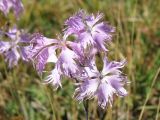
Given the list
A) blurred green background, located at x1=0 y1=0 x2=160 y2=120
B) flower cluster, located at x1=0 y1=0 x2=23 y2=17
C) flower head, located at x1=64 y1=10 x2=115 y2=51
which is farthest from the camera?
blurred green background, located at x1=0 y1=0 x2=160 y2=120

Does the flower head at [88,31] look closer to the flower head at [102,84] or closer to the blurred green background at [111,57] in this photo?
the flower head at [102,84]

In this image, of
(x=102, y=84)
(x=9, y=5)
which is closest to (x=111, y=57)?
(x=9, y=5)

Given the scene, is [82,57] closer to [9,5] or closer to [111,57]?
[9,5]

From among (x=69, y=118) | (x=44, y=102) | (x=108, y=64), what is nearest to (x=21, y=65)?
(x=44, y=102)

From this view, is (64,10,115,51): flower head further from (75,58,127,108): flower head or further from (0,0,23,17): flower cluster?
(0,0,23,17): flower cluster

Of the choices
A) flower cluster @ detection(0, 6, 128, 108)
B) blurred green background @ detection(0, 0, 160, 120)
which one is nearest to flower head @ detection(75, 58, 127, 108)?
flower cluster @ detection(0, 6, 128, 108)

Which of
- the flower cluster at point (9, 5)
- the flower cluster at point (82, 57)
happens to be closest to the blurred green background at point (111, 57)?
the flower cluster at point (9, 5)
